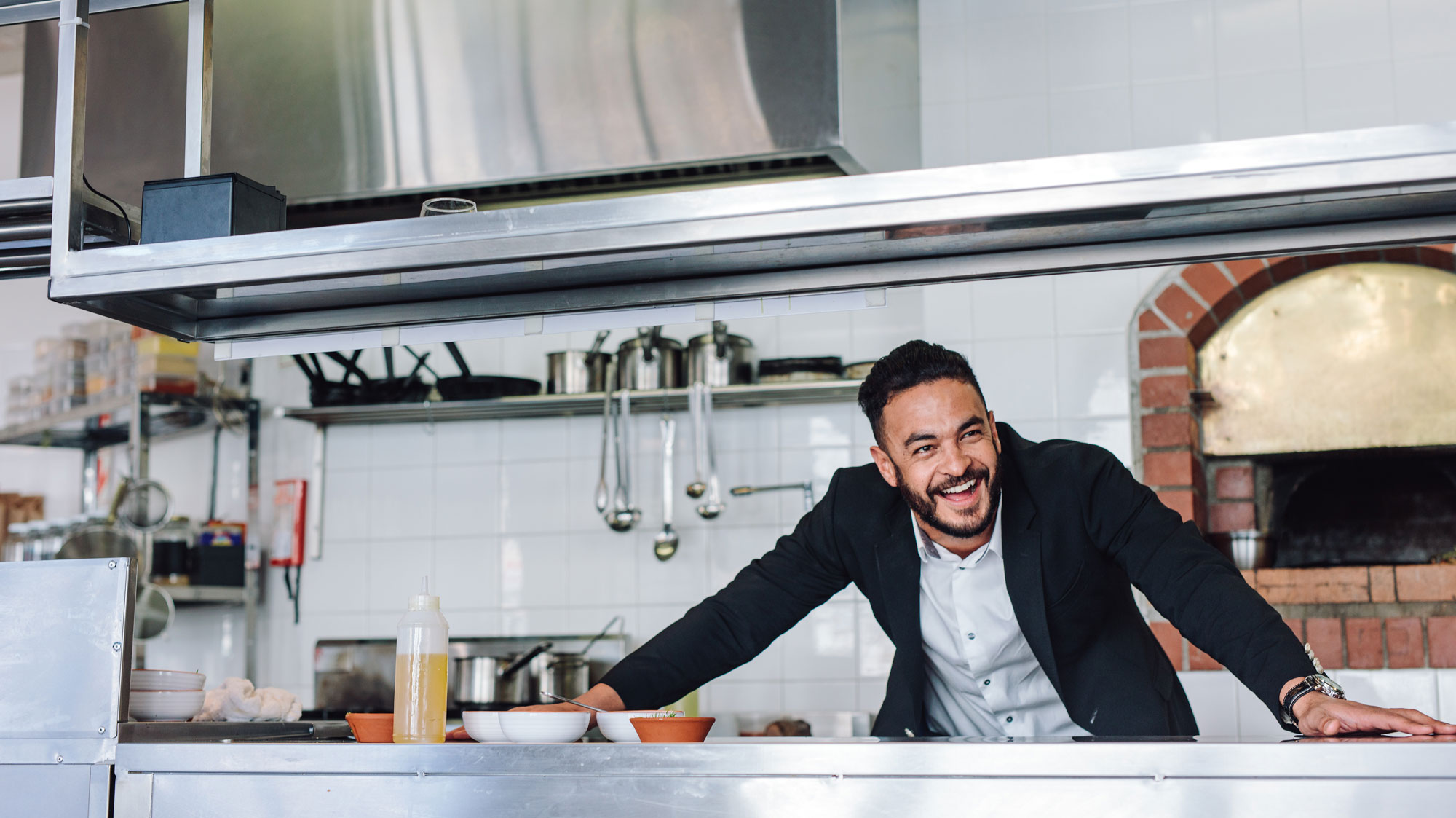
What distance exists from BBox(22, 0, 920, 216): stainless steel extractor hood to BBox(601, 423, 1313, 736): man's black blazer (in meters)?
0.94

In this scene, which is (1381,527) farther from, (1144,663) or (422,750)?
(422,750)

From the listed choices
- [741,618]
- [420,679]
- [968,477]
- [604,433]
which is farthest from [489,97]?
[420,679]

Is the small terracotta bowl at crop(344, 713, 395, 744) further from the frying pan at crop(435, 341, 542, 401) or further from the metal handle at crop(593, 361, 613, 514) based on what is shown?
the frying pan at crop(435, 341, 542, 401)

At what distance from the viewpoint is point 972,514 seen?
212 centimetres

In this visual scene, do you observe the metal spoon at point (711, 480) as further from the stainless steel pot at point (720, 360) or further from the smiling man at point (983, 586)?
the smiling man at point (983, 586)

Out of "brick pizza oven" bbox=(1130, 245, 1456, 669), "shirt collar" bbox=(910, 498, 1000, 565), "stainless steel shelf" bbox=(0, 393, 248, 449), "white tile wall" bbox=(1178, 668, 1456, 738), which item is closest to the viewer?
"shirt collar" bbox=(910, 498, 1000, 565)

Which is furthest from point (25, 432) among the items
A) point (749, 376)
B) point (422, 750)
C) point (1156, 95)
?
point (1156, 95)

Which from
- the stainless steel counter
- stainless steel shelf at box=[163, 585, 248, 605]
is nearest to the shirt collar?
the stainless steel counter

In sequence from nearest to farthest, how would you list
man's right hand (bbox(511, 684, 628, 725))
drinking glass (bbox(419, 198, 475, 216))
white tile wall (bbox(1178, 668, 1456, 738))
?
drinking glass (bbox(419, 198, 475, 216))
man's right hand (bbox(511, 684, 628, 725))
white tile wall (bbox(1178, 668, 1456, 738))

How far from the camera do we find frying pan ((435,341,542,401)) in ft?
12.9

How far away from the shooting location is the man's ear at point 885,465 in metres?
2.24

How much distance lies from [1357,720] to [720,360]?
250 centimetres

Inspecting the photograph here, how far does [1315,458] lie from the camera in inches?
139

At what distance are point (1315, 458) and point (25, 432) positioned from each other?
404 cm
